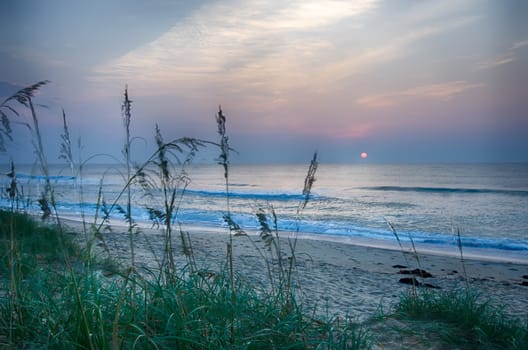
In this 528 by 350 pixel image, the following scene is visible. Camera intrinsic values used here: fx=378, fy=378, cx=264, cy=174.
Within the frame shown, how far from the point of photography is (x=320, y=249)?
42.7 ft

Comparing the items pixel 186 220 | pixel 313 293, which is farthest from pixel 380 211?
pixel 313 293

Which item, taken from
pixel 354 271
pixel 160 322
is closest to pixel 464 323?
pixel 160 322

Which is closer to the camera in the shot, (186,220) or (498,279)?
(498,279)

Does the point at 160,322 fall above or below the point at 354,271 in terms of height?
above

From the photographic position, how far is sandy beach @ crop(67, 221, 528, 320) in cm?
625

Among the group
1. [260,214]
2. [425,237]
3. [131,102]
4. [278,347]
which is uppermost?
[131,102]

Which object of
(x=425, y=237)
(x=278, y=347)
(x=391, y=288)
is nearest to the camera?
(x=278, y=347)

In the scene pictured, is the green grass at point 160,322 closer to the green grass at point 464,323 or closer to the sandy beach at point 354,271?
the green grass at point 464,323

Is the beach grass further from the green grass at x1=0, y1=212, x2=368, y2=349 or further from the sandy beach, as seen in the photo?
the sandy beach

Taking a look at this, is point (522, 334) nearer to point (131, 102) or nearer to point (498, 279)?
point (131, 102)

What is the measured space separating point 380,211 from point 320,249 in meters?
13.9

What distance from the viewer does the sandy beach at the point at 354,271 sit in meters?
6.25

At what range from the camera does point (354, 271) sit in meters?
9.48

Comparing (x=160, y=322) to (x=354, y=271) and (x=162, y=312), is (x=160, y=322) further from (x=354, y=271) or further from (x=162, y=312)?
(x=354, y=271)
